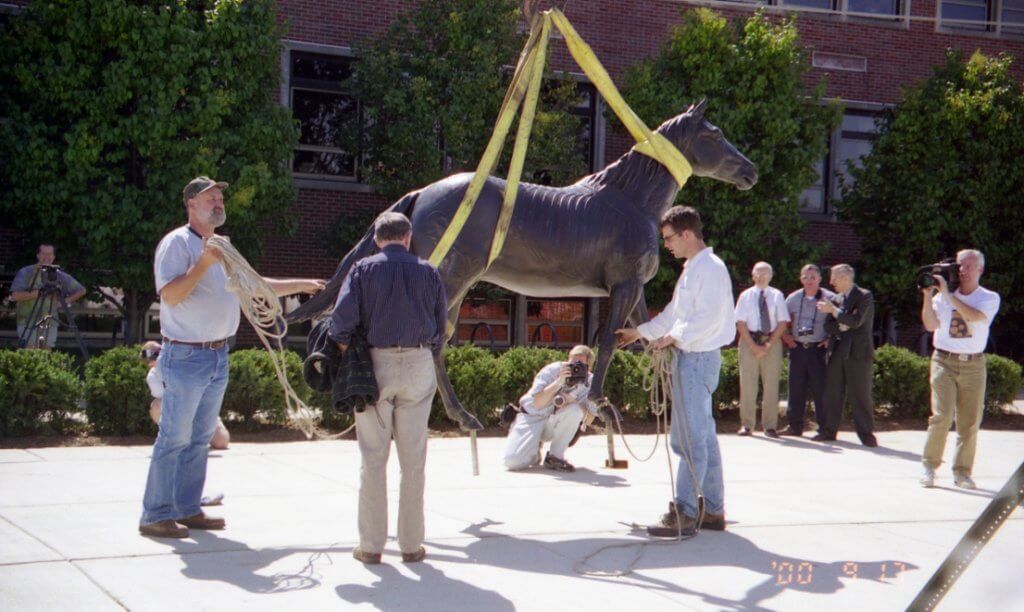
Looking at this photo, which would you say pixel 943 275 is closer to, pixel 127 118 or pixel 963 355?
pixel 963 355

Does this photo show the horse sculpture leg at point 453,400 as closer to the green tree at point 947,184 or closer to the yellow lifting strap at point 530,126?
the yellow lifting strap at point 530,126

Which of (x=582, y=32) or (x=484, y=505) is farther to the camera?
(x=582, y=32)

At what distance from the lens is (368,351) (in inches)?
227

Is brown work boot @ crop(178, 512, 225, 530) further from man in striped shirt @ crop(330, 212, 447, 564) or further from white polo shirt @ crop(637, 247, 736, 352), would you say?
white polo shirt @ crop(637, 247, 736, 352)

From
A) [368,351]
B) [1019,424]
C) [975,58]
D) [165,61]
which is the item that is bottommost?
[1019,424]

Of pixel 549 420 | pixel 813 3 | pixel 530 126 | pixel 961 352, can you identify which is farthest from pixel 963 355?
pixel 813 3

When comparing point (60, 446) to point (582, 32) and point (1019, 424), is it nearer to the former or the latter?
point (1019, 424)

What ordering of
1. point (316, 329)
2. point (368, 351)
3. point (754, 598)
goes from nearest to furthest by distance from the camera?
point (754, 598) < point (368, 351) < point (316, 329)

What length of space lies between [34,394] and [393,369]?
5.84 meters

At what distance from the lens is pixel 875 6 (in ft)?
75.0

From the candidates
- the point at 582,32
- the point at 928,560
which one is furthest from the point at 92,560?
the point at 582,32

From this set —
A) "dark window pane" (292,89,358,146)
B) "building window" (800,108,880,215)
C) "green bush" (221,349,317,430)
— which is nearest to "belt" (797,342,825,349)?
"green bush" (221,349,317,430)

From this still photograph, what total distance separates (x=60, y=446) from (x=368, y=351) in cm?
560

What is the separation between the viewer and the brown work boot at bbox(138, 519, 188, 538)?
6246 mm
